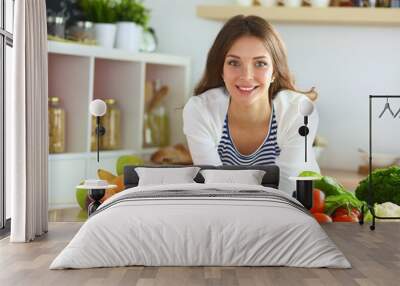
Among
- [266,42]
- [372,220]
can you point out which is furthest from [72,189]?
[372,220]

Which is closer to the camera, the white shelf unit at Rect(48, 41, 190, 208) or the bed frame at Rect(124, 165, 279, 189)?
the bed frame at Rect(124, 165, 279, 189)

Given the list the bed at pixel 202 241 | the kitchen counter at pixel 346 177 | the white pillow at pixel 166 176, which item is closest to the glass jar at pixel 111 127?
the white pillow at pixel 166 176

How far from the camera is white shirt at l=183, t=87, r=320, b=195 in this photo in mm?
6887

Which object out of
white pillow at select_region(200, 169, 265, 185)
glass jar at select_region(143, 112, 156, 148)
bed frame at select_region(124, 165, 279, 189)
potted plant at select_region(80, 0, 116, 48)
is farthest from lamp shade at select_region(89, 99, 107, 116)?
glass jar at select_region(143, 112, 156, 148)

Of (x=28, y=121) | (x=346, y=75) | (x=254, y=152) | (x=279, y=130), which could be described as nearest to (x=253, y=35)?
(x=279, y=130)

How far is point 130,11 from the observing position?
7.96m

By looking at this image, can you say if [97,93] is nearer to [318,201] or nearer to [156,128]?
[156,128]

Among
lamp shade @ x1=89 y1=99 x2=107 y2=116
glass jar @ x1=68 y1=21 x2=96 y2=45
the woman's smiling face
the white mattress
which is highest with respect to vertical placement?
glass jar @ x1=68 y1=21 x2=96 y2=45

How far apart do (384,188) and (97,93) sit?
292 centimetres

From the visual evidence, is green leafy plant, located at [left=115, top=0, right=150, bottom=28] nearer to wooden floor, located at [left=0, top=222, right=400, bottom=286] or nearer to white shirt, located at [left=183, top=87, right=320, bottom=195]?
white shirt, located at [left=183, top=87, right=320, bottom=195]

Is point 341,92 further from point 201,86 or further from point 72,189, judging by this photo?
point 72,189

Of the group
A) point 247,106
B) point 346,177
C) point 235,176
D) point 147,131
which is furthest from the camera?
point 147,131

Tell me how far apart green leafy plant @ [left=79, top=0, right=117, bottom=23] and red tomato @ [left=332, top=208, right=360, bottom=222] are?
2.76 m

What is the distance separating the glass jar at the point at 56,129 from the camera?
24.5 ft
